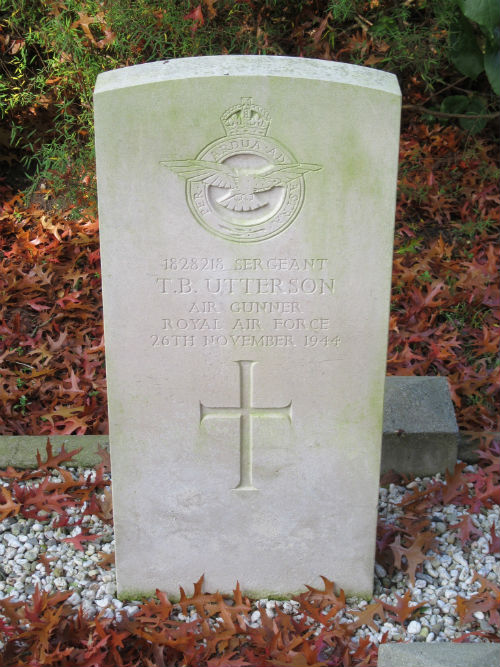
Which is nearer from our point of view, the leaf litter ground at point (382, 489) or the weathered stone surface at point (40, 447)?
the leaf litter ground at point (382, 489)

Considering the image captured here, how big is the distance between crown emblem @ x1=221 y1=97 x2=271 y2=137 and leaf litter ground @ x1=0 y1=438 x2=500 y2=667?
1737 mm

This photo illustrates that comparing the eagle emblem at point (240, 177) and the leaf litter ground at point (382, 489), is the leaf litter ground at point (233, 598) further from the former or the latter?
the eagle emblem at point (240, 177)

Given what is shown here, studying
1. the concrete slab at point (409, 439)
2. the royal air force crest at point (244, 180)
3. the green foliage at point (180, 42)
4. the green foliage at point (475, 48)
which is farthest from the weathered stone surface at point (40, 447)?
the green foliage at point (475, 48)

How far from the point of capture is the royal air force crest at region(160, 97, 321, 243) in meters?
2.36

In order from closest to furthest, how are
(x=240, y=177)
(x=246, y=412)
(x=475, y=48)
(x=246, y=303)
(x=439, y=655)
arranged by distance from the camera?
(x=439, y=655), (x=240, y=177), (x=246, y=303), (x=246, y=412), (x=475, y=48)

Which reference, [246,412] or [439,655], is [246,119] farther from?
[439,655]

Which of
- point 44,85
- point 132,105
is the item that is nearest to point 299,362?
point 132,105

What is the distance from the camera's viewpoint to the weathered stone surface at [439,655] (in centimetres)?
225

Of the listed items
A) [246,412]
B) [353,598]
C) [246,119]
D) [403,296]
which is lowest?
[353,598]

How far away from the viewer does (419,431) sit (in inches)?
142

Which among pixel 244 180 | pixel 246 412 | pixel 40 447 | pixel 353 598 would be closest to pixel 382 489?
pixel 353 598

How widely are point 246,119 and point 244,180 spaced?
0.65 feet

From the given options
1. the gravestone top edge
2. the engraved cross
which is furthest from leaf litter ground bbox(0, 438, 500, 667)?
the gravestone top edge

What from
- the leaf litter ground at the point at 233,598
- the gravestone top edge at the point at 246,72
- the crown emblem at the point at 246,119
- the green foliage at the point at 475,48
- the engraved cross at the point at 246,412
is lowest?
the leaf litter ground at the point at 233,598
